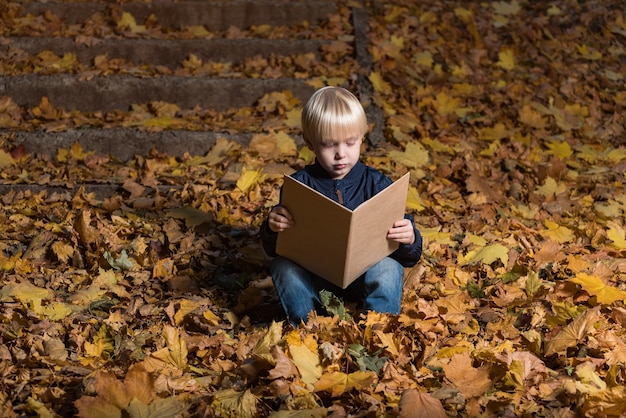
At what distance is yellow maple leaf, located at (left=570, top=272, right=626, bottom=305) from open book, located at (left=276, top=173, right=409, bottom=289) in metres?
0.74

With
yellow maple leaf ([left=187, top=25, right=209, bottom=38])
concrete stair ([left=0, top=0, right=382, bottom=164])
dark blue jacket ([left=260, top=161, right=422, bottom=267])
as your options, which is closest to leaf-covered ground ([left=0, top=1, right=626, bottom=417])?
concrete stair ([left=0, top=0, right=382, bottom=164])

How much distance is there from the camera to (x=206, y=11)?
597cm

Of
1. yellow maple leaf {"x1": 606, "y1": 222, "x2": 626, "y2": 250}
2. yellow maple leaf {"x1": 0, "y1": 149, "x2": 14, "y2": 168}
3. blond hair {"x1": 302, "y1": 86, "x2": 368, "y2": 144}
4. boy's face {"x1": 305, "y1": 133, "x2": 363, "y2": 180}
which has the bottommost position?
yellow maple leaf {"x1": 0, "y1": 149, "x2": 14, "y2": 168}

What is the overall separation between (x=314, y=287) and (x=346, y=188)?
1.29 ft

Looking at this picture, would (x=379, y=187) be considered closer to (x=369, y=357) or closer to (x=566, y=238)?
(x=369, y=357)

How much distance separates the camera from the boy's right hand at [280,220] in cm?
301

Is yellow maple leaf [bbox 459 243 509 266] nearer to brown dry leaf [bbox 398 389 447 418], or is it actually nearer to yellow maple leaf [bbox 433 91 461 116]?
brown dry leaf [bbox 398 389 447 418]

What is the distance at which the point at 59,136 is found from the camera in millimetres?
4746

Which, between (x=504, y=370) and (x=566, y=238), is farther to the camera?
(x=566, y=238)

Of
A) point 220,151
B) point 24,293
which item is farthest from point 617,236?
point 24,293

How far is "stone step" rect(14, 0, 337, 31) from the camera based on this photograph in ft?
19.3

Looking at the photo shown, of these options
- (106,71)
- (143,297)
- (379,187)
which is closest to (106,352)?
(143,297)

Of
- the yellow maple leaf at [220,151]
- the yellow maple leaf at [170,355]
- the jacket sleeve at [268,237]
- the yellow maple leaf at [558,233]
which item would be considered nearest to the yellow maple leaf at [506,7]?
the yellow maple leaf at [220,151]

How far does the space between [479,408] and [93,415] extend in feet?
3.70
